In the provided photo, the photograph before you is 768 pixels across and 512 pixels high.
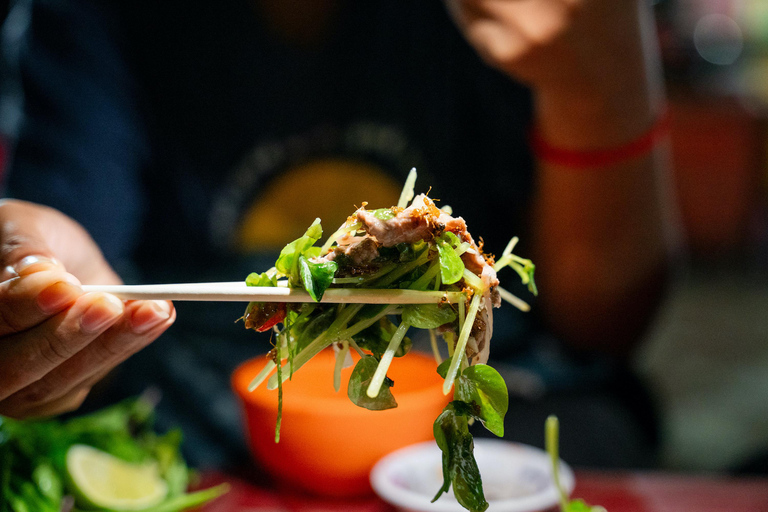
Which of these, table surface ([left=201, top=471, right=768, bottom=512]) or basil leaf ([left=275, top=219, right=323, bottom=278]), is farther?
table surface ([left=201, top=471, right=768, bottom=512])

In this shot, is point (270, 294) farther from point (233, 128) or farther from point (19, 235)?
point (233, 128)

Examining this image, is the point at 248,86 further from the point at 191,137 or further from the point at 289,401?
the point at 289,401

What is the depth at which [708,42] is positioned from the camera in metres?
6.05

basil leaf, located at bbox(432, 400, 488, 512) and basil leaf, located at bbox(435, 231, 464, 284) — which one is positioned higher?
basil leaf, located at bbox(435, 231, 464, 284)

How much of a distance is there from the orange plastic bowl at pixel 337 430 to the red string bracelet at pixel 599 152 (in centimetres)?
64

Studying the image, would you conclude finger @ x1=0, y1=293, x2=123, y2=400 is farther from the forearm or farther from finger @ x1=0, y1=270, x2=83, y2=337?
the forearm

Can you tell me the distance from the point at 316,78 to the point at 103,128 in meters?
0.56

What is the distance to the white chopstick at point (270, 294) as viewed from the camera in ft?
1.96

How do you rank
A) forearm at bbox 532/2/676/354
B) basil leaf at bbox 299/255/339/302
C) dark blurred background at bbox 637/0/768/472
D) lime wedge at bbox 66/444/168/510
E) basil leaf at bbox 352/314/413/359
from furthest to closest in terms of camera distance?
1. dark blurred background at bbox 637/0/768/472
2. forearm at bbox 532/2/676/354
3. lime wedge at bbox 66/444/168/510
4. basil leaf at bbox 352/314/413/359
5. basil leaf at bbox 299/255/339/302

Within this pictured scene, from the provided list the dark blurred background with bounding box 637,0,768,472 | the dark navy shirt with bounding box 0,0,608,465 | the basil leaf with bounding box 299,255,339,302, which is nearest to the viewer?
the basil leaf with bounding box 299,255,339,302

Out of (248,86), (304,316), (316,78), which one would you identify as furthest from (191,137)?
(304,316)

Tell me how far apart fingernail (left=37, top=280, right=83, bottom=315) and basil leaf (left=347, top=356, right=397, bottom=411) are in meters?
0.30

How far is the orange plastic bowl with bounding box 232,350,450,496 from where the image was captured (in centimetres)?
87

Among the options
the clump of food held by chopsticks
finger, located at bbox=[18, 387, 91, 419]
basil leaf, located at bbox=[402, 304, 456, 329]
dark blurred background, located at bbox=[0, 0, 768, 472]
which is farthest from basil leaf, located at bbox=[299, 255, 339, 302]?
dark blurred background, located at bbox=[0, 0, 768, 472]
